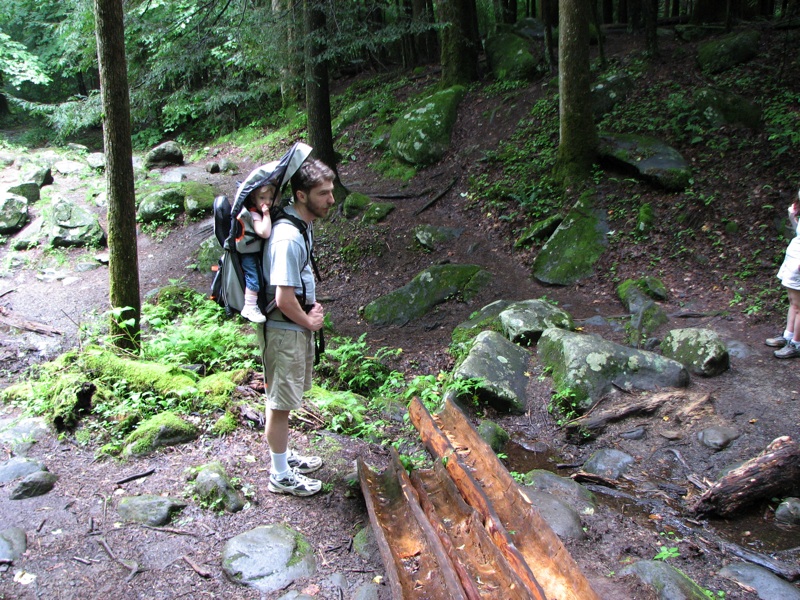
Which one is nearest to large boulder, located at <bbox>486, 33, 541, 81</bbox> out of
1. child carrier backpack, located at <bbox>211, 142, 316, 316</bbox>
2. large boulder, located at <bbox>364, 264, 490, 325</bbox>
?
large boulder, located at <bbox>364, 264, 490, 325</bbox>

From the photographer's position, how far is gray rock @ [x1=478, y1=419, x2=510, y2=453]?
521cm

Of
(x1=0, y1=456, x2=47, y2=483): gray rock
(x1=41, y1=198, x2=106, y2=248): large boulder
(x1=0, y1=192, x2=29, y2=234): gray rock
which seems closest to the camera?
(x1=0, y1=456, x2=47, y2=483): gray rock

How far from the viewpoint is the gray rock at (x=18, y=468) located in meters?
3.93

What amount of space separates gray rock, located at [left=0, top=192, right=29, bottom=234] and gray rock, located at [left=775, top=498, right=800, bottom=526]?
605 inches

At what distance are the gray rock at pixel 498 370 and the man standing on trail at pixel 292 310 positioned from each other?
275cm

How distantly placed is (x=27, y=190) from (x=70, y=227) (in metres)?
3.29

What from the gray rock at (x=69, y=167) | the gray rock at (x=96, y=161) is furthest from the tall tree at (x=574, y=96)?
the gray rock at (x=69, y=167)

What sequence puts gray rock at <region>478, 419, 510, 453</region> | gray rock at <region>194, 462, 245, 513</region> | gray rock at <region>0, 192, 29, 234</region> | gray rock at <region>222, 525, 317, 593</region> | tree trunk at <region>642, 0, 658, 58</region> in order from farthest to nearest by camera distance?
gray rock at <region>0, 192, 29, 234</region> → tree trunk at <region>642, 0, 658, 58</region> → gray rock at <region>478, 419, 510, 453</region> → gray rock at <region>194, 462, 245, 513</region> → gray rock at <region>222, 525, 317, 593</region>

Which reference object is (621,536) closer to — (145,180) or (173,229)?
(173,229)

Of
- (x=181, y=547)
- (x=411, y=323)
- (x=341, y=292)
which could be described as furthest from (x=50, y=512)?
(x=341, y=292)

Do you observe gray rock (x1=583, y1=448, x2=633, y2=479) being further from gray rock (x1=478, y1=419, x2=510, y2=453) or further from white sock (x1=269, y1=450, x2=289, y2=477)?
white sock (x1=269, y1=450, x2=289, y2=477)

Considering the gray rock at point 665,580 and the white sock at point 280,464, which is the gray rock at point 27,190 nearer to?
the white sock at point 280,464

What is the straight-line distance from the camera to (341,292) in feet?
33.2

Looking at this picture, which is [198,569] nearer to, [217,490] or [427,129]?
[217,490]
